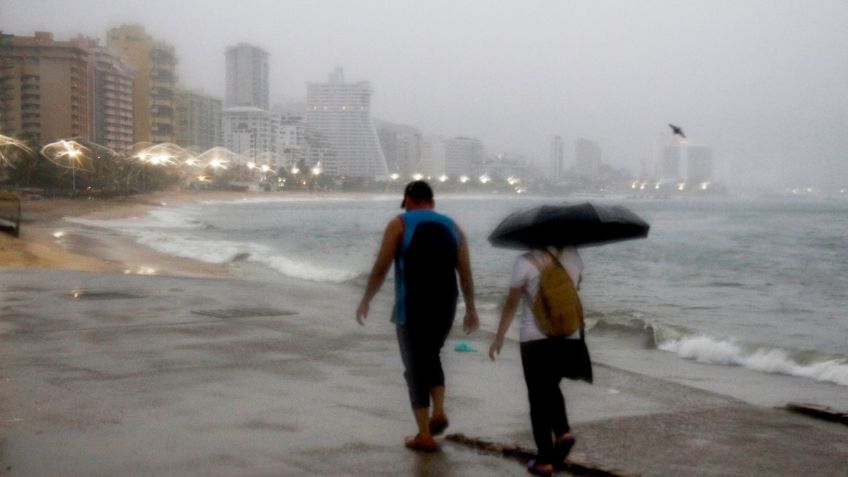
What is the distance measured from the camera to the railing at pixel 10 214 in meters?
28.7

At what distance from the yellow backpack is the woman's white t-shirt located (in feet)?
0.10

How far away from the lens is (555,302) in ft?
16.6

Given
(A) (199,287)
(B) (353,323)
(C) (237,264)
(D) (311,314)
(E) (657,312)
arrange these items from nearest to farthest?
(B) (353,323)
(D) (311,314)
(A) (199,287)
(E) (657,312)
(C) (237,264)

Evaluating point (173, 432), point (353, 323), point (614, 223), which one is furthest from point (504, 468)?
point (353, 323)

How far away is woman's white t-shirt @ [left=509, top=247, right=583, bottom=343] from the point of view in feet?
16.8

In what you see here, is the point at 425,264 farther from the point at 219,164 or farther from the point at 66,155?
the point at 219,164

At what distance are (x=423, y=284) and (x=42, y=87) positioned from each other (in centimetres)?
13205

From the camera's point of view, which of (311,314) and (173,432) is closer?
(173,432)

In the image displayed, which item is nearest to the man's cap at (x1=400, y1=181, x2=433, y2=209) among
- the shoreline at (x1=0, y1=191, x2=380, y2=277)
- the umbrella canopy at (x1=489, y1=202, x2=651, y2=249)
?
the umbrella canopy at (x1=489, y1=202, x2=651, y2=249)

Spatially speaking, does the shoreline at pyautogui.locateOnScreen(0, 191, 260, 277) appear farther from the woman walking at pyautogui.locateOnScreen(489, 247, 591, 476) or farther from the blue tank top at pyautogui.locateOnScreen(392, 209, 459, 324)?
the woman walking at pyautogui.locateOnScreen(489, 247, 591, 476)

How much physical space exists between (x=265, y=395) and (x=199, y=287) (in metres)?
8.85

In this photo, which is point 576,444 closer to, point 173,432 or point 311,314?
point 173,432

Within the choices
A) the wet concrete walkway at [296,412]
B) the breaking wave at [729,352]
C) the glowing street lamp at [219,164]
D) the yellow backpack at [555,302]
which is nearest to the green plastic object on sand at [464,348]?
the wet concrete walkway at [296,412]

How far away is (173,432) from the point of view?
5965mm
